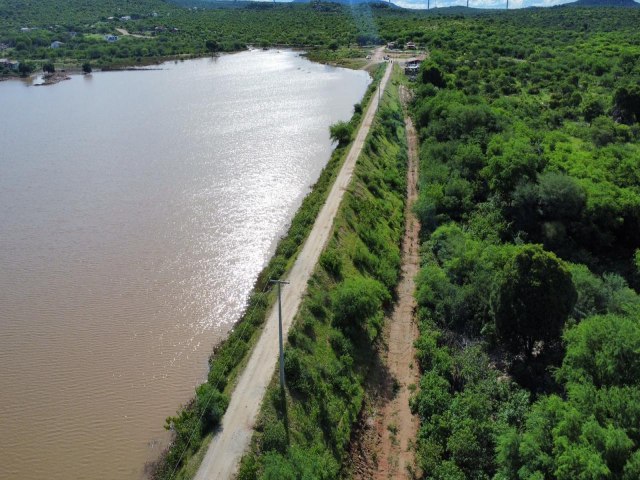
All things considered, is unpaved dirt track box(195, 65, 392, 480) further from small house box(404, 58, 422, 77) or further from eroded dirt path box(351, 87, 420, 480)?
small house box(404, 58, 422, 77)

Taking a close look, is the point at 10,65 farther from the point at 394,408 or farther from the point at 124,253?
the point at 394,408

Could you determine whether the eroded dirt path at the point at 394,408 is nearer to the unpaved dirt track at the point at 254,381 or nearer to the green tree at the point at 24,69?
the unpaved dirt track at the point at 254,381

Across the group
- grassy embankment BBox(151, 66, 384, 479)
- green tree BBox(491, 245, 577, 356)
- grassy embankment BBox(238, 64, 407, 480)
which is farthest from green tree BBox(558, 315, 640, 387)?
grassy embankment BBox(151, 66, 384, 479)

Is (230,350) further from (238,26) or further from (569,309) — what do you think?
(238,26)

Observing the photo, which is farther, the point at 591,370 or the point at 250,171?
the point at 250,171

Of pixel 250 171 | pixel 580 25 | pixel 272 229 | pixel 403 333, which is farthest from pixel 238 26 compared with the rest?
pixel 403 333

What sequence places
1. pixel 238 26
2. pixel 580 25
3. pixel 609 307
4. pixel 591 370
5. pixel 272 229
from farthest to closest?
1. pixel 238 26
2. pixel 580 25
3. pixel 272 229
4. pixel 609 307
5. pixel 591 370
